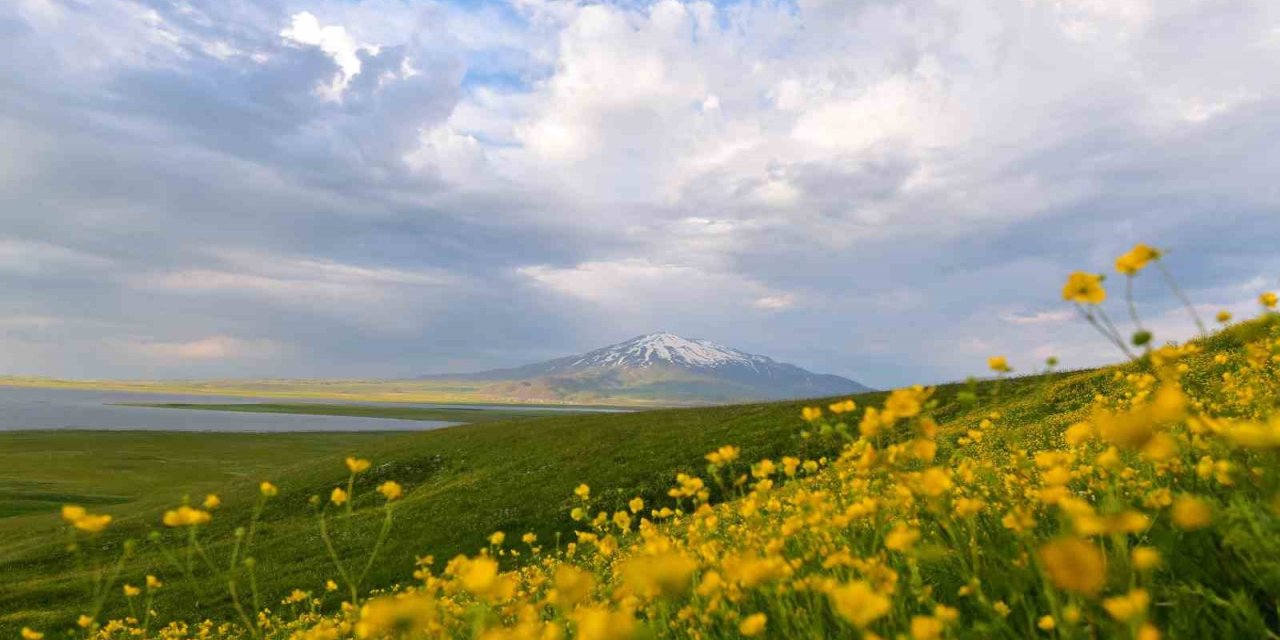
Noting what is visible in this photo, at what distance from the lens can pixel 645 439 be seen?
38469 mm

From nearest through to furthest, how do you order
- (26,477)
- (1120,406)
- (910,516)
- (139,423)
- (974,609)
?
(974,609), (910,516), (1120,406), (26,477), (139,423)

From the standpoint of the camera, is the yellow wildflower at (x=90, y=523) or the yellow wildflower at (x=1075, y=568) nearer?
the yellow wildflower at (x=1075, y=568)

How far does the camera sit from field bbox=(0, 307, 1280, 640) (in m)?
2.64

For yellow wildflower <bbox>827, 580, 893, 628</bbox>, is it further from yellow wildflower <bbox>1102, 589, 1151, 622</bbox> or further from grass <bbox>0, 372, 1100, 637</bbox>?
grass <bbox>0, 372, 1100, 637</bbox>

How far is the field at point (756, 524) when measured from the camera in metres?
2.64

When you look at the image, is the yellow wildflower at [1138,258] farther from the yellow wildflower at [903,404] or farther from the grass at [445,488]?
the grass at [445,488]

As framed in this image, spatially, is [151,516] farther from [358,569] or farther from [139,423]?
[139,423]

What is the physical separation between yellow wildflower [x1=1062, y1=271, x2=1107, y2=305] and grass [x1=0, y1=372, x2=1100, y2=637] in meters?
10.2

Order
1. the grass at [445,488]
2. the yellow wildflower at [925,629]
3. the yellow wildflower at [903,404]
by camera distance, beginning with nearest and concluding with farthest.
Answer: the yellow wildflower at [925,629]
the yellow wildflower at [903,404]
the grass at [445,488]

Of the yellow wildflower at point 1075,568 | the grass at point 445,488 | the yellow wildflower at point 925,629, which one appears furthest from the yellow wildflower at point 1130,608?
the grass at point 445,488

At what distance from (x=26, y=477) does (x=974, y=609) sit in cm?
8102

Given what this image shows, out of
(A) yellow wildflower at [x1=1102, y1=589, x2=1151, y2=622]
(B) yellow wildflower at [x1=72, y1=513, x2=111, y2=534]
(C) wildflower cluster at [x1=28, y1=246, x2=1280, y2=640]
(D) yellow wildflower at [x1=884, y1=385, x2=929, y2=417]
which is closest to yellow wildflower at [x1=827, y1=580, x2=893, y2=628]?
(C) wildflower cluster at [x1=28, y1=246, x2=1280, y2=640]

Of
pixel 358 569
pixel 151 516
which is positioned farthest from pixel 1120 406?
pixel 151 516

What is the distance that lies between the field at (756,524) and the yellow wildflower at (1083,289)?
0.30m
